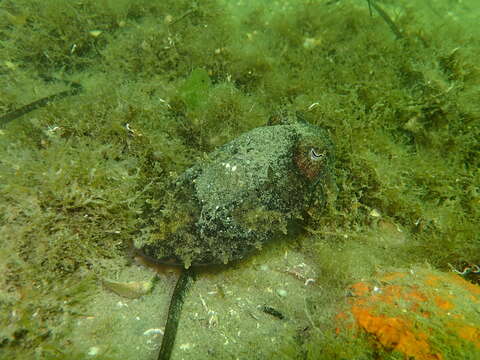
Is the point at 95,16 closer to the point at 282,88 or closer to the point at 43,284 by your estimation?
the point at 282,88

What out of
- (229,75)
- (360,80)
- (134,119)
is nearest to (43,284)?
(134,119)

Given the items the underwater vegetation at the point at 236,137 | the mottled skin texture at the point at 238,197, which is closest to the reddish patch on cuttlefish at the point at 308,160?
the mottled skin texture at the point at 238,197

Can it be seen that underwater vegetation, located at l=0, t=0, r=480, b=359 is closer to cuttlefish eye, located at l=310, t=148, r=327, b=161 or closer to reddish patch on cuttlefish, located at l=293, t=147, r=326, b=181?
reddish patch on cuttlefish, located at l=293, t=147, r=326, b=181

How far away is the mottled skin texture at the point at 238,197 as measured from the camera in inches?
93.4

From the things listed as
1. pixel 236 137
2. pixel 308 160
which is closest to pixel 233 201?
pixel 308 160

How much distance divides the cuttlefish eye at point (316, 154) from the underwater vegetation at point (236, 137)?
1.98 feet

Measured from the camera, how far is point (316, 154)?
8.32 feet

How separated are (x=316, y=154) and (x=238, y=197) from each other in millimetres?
860

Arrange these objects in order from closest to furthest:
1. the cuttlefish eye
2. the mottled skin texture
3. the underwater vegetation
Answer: the underwater vegetation, the mottled skin texture, the cuttlefish eye

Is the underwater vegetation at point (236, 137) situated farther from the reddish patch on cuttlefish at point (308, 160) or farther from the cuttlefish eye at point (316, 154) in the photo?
the cuttlefish eye at point (316, 154)

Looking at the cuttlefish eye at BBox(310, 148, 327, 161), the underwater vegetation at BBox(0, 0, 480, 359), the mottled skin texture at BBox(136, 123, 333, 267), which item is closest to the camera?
the underwater vegetation at BBox(0, 0, 480, 359)

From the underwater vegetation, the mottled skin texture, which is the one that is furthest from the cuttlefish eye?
the underwater vegetation

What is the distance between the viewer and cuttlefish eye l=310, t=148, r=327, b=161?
2529 mm

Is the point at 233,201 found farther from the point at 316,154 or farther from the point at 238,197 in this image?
the point at 316,154
